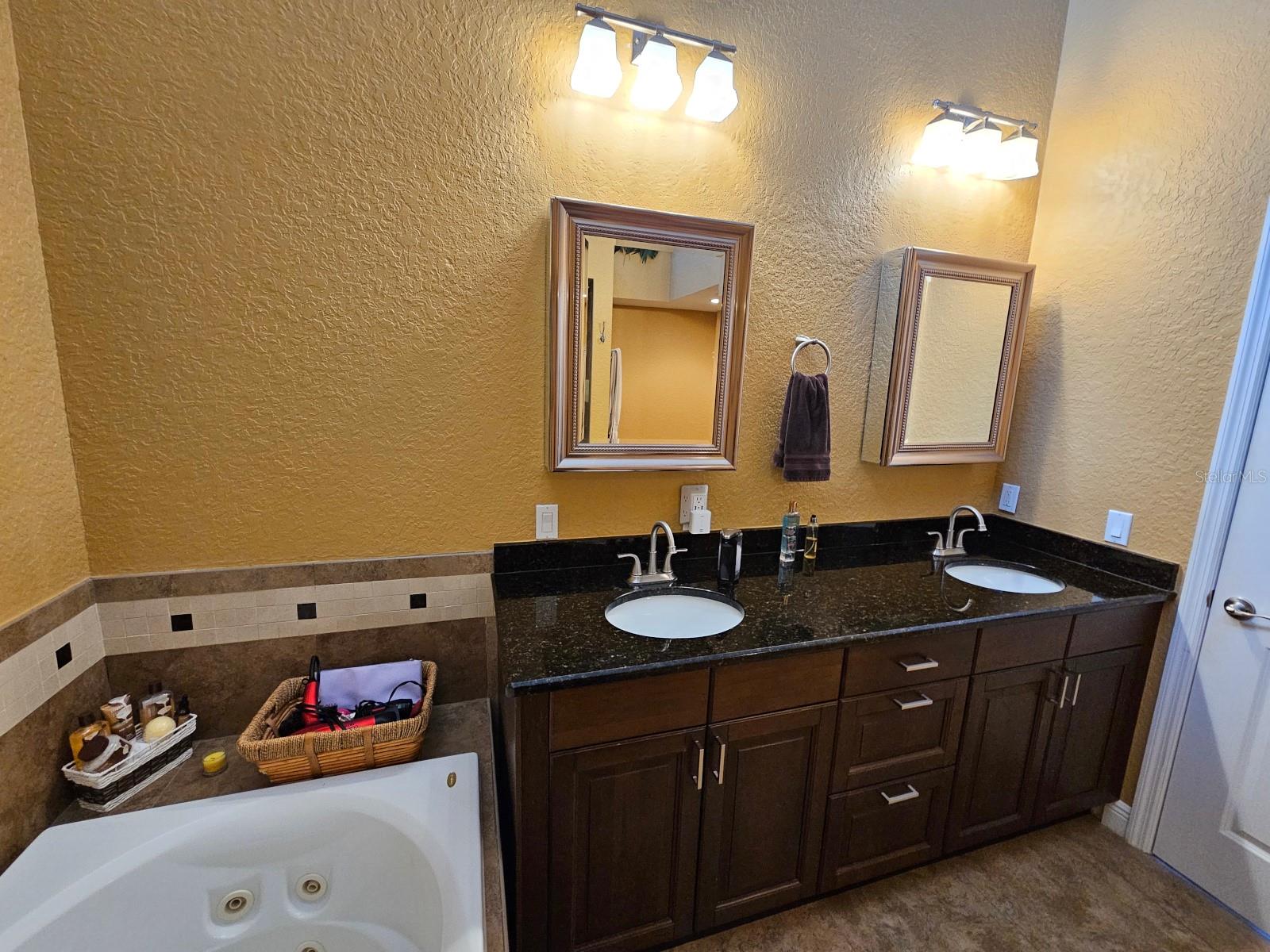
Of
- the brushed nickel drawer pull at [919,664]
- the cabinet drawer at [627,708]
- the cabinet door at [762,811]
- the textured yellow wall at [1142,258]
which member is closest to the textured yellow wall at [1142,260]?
the textured yellow wall at [1142,258]

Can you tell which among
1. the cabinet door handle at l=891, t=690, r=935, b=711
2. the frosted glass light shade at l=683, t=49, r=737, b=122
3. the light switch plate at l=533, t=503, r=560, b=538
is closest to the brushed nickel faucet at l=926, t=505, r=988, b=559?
the cabinet door handle at l=891, t=690, r=935, b=711

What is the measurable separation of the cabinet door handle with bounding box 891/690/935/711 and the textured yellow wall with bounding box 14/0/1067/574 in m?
0.76

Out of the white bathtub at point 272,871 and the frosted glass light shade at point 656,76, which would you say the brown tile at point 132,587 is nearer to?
the white bathtub at point 272,871

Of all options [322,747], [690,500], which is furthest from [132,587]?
[690,500]

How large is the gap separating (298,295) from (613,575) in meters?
1.15

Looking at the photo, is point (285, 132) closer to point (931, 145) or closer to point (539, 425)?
point (539, 425)

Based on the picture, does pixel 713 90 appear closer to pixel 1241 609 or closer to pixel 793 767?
pixel 793 767

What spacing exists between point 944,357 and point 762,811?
162cm

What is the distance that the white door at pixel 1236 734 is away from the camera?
59.5 inches

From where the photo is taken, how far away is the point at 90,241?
121 cm

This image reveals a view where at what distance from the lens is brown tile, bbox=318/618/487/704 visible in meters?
1.53

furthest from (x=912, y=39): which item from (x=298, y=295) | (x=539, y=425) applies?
(x=298, y=295)

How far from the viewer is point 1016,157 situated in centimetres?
185

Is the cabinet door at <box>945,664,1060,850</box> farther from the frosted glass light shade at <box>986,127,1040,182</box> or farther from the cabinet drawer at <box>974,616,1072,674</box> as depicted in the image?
the frosted glass light shade at <box>986,127,1040,182</box>
